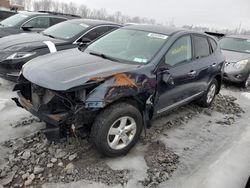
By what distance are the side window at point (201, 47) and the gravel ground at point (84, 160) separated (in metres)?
1.39

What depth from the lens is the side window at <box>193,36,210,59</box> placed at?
490cm

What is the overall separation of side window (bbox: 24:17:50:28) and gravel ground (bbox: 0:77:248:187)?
4532mm

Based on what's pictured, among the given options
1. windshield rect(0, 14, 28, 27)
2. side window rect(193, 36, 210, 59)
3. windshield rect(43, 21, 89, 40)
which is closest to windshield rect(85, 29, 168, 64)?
side window rect(193, 36, 210, 59)

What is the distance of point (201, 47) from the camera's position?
5113 mm

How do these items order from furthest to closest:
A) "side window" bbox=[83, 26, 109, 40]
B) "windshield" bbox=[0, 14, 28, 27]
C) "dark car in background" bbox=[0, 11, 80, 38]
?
"windshield" bbox=[0, 14, 28, 27] → "dark car in background" bbox=[0, 11, 80, 38] → "side window" bbox=[83, 26, 109, 40]

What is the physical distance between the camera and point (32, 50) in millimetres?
5629

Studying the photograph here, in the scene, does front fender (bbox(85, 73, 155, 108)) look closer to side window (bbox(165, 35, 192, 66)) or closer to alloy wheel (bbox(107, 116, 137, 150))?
alloy wheel (bbox(107, 116, 137, 150))

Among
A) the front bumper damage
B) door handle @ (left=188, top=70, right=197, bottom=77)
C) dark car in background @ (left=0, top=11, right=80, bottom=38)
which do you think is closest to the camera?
the front bumper damage

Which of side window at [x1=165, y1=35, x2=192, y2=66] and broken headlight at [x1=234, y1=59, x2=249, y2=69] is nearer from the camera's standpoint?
side window at [x1=165, y1=35, x2=192, y2=66]

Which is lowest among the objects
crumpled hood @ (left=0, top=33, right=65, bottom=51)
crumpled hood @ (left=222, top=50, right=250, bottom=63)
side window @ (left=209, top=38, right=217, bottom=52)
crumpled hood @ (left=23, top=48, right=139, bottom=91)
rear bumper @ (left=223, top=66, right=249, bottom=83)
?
rear bumper @ (left=223, top=66, right=249, bottom=83)

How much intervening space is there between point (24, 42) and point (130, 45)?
278cm

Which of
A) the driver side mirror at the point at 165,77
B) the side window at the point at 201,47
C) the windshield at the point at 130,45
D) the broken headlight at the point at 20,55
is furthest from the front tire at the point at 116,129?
the broken headlight at the point at 20,55

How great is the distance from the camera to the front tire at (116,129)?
329 cm

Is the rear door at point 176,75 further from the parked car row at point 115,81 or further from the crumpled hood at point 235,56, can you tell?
the crumpled hood at point 235,56
